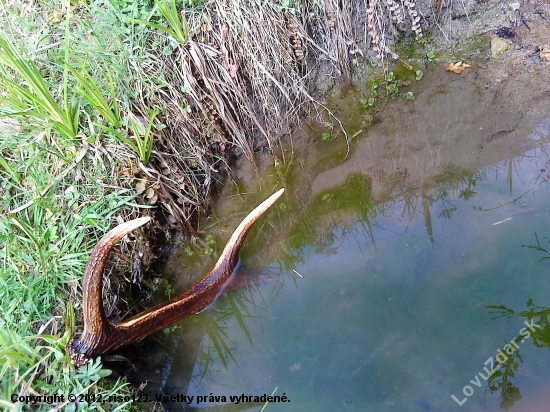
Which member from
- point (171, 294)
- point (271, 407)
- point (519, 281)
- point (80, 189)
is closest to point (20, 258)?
point (80, 189)

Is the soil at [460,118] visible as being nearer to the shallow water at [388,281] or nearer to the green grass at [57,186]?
the shallow water at [388,281]

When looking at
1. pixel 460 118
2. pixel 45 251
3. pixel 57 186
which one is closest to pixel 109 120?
pixel 57 186

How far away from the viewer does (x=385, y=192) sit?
2574 mm

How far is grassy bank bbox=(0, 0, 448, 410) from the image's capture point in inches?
73.2

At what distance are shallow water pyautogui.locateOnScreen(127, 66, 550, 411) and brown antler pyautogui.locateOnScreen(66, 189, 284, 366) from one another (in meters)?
0.27

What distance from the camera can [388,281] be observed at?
7.42 feet

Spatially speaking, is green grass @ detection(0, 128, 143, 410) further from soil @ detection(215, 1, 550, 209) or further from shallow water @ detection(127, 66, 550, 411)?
soil @ detection(215, 1, 550, 209)

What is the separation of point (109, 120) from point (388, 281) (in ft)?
5.99

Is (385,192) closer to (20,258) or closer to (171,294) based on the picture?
(171,294)

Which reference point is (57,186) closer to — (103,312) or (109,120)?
(109,120)

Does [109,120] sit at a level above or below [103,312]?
above

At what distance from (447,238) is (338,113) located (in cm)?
119

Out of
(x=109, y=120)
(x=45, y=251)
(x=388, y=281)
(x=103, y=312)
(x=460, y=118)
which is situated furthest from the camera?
(x=460, y=118)

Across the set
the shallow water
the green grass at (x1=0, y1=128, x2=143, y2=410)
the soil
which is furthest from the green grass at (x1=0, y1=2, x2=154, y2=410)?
the soil
